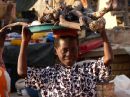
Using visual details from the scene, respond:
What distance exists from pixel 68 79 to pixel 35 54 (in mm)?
3735

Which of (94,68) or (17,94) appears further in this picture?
(17,94)

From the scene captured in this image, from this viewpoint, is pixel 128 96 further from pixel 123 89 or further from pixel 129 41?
pixel 129 41

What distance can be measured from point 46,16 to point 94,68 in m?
0.51

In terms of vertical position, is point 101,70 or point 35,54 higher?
point 101,70

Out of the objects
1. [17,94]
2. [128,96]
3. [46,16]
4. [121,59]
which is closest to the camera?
[46,16]

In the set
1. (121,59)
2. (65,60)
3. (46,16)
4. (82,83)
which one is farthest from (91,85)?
(121,59)

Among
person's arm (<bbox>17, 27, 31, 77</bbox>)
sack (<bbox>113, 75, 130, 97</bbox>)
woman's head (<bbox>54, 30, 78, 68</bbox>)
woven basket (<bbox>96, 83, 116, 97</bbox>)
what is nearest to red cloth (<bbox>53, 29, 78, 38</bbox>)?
woman's head (<bbox>54, 30, 78, 68</bbox>)

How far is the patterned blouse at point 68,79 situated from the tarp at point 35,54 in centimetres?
346

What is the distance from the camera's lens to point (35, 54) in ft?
21.1

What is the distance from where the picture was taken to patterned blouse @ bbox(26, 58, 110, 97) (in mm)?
2717

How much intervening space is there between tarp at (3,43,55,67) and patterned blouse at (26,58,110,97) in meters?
3.46

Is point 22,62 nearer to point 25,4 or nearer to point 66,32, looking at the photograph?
point 66,32

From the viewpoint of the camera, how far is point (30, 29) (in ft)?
8.81

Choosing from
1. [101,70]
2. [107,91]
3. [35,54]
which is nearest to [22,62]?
[101,70]
